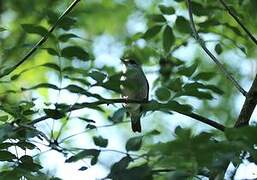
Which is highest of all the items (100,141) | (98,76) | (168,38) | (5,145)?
(98,76)

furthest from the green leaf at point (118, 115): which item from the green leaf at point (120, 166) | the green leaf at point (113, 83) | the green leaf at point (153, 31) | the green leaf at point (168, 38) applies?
the green leaf at point (168, 38)

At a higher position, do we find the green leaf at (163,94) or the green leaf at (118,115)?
the green leaf at (163,94)

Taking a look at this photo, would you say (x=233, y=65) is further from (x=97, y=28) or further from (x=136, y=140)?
(x=136, y=140)

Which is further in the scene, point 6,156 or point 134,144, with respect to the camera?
point 6,156

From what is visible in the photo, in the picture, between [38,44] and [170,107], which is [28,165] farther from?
[38,44]

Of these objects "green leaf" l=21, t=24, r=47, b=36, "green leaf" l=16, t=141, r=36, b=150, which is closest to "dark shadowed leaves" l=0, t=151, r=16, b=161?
"green leaf" l=16, t=141, r=36, b=150

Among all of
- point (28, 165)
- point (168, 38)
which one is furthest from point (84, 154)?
point (168, 38)

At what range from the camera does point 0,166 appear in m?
4.59

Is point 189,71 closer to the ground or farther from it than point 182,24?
farther from it

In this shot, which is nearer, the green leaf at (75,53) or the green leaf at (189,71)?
the green leaf at (189,71)

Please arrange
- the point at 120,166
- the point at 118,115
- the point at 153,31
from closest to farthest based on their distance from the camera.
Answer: the point at 120,166 → the point at 118,115 → the point at 153,31

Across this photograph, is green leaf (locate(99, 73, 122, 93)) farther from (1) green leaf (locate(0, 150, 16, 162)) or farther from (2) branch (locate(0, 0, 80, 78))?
(1) green leaf (locate(0, 150, 16, 162))

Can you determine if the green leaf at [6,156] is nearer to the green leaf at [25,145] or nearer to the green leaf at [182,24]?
the green leaf at [25,145]

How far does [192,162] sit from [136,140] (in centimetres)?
68
